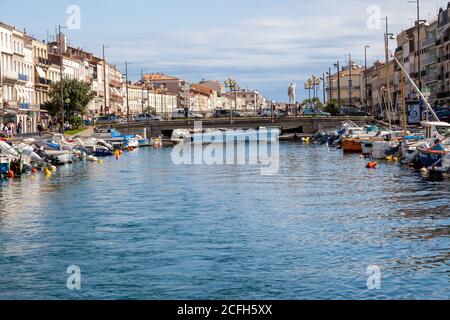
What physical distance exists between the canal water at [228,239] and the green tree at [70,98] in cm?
7291

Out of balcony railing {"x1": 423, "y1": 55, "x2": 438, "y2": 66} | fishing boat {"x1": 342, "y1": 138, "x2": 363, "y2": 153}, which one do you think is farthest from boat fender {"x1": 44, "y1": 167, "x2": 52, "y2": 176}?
balcony railing {"x1": 423, "y1": 55, "x2": 438, "y2": 66}

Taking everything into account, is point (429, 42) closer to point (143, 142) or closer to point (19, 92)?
point (143, 142)

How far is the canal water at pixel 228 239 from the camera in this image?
2345cm

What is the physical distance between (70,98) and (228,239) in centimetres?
10221

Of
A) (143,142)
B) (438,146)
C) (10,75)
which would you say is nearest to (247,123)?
(143,142)

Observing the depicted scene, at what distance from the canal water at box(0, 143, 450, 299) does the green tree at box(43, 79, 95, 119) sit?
239ft

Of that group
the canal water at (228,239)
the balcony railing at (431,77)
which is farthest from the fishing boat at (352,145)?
the balcony railing at (431,77)

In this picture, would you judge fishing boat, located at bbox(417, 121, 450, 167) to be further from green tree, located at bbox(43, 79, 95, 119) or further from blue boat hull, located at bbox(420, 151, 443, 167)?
green tree, located at bbox(43, 79, 95, 119)

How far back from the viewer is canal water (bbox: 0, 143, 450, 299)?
23453 mm

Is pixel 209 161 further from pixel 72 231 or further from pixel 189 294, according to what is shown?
pixel 189 294

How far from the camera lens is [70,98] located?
130 metres

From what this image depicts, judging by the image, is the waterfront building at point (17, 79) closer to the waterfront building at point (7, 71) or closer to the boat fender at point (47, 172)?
the waterfront building at point (7, 71)

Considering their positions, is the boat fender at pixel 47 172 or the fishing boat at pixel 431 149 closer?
the fishing boat at pixel 431 149

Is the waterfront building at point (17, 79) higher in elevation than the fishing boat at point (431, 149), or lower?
higher
